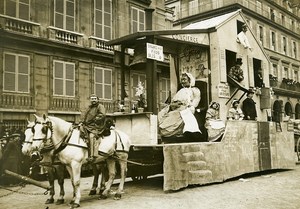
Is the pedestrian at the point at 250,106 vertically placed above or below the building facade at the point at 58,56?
below

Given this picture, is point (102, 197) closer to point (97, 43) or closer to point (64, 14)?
point (64, 14)

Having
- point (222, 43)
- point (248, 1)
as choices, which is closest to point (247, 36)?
point (222, 43)

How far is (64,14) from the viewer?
17875mm

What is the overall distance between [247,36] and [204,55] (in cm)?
233

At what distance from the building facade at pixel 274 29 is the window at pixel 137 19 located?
10596 millimetres

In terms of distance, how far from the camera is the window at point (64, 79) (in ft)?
56.5

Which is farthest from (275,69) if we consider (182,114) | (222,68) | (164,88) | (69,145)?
(69,145)

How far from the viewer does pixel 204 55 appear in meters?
11.2

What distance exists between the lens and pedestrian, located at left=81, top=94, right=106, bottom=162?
7.29m

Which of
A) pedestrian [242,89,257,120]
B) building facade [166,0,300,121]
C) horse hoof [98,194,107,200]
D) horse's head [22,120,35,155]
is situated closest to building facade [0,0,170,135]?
pedestrian [242,89,257,120]

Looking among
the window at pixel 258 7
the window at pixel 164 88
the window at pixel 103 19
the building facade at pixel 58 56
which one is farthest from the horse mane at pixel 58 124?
the window at pixel 258 7

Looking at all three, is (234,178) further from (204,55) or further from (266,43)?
(266,43)

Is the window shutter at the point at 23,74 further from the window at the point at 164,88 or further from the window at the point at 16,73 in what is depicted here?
the window at the point at 164,88

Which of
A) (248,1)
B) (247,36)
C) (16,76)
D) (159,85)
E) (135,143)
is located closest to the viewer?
(135,143)
